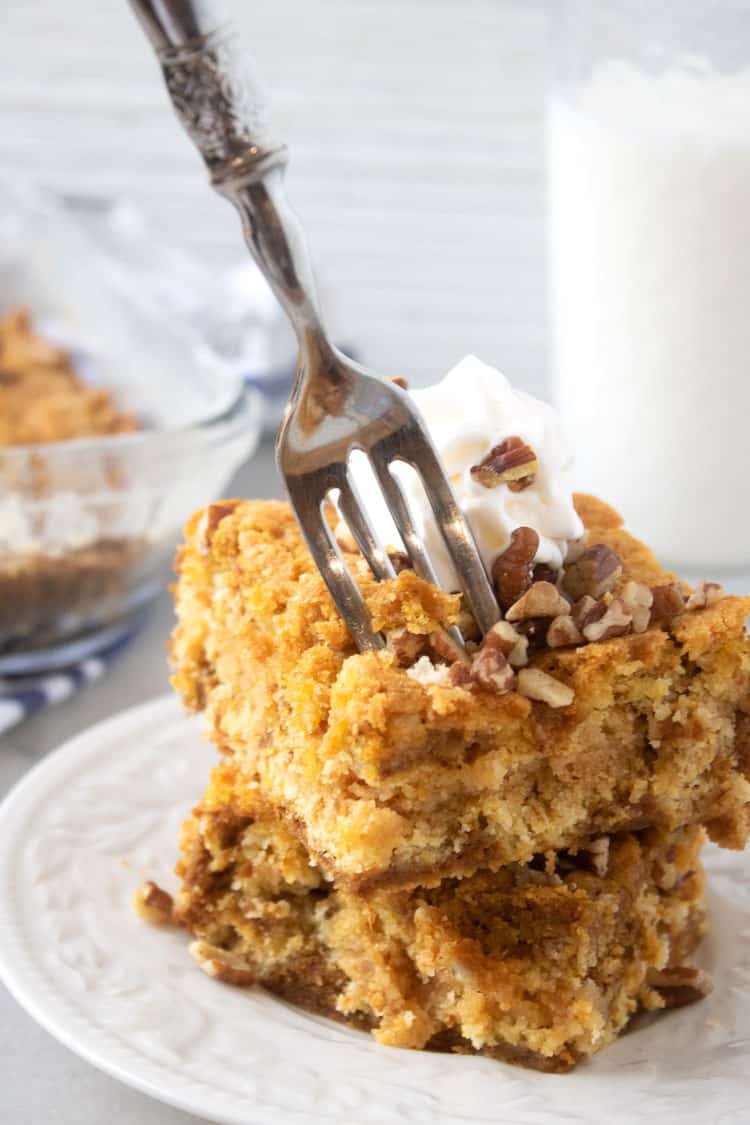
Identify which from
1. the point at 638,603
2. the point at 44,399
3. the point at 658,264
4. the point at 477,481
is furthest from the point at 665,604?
the point at 44,399

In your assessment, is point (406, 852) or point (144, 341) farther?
point (144, 341)

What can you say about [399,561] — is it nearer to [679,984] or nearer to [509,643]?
[509,643]

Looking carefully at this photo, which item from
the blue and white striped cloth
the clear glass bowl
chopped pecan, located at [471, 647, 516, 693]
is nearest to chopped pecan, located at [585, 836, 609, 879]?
chopped pecan, located at [471, 647, 516, 693]

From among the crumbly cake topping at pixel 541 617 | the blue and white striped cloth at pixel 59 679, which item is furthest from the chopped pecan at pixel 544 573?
the blue and white striped cloth at pixel 59 679

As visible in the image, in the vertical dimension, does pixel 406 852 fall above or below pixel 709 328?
above

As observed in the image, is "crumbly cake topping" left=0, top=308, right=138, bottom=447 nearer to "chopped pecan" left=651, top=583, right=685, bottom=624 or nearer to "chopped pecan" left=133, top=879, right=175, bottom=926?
"chopped pecan" left=133, top=879, right=175, bottom=926

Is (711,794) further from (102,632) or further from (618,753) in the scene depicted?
(102,632)

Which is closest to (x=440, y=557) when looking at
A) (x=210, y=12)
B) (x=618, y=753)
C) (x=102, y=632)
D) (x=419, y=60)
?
(x=618, y=753)
